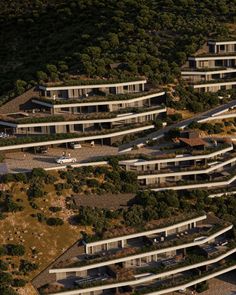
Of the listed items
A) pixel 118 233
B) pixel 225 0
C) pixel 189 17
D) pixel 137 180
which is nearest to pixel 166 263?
pixel 118 233

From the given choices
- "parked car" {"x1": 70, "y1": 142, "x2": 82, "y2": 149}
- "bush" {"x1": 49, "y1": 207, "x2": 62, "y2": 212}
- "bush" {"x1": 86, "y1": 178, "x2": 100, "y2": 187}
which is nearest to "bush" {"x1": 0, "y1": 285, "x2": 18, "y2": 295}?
"bush" {"x1": 49, "y1": 207, "x2": 62, "y2": 212}

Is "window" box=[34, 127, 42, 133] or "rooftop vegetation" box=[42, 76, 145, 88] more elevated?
"rooftop vegetation" box=[42, 76, 145, 88]

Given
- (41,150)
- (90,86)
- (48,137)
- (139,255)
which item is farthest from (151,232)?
(90,86)

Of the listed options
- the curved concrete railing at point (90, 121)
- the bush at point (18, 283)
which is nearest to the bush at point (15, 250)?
the bush at point (18, 283)

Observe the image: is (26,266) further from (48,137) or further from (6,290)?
(48,137)

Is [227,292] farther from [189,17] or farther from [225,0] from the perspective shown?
[225,0]

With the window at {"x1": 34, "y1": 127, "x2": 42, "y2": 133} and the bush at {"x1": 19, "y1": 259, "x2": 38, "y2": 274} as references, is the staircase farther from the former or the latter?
the bush at {"x1": 19, "y1": 259, "x2": 38, "y2": 274}

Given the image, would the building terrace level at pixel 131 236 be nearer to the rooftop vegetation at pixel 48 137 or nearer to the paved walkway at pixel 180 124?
the paved walkway at pixel 180 124
